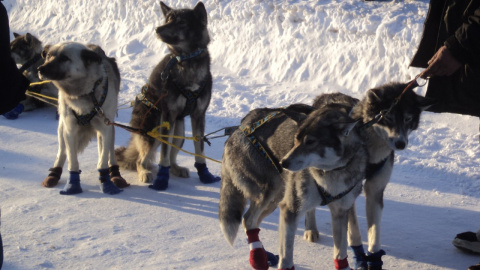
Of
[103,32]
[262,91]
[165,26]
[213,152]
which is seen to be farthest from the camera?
[103,32]

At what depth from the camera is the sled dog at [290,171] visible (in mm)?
3123

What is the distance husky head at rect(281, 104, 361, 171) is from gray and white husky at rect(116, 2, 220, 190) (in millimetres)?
2483

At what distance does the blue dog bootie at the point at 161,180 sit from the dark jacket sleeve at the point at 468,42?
3.12 meters

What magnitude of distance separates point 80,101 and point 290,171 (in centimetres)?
265

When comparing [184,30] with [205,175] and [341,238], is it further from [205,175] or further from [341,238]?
[341,238]

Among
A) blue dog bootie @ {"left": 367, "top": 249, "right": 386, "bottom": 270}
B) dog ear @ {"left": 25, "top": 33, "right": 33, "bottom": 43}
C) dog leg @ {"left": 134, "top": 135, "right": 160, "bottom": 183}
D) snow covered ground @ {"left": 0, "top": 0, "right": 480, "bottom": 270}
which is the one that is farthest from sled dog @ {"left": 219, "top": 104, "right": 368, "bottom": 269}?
dog ear @ {"left": 25, "top": 33, "right": 33, "bottom": 43}

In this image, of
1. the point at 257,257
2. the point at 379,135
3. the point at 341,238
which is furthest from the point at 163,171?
the point at 379,135

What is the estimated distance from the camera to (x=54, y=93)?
7.98 meters

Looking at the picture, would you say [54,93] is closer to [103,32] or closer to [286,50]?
[286,50]

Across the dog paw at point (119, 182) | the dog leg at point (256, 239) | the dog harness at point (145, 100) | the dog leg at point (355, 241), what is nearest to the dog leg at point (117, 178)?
the dog paw at point (119, 182)

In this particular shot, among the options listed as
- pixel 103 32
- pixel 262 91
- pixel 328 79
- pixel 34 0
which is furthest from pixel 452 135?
pixel 34 0

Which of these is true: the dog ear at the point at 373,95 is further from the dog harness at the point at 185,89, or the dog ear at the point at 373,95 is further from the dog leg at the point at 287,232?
the dog harness at the point at 185,89

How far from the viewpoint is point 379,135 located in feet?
11.5

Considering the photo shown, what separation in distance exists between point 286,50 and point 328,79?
4.10 feet
